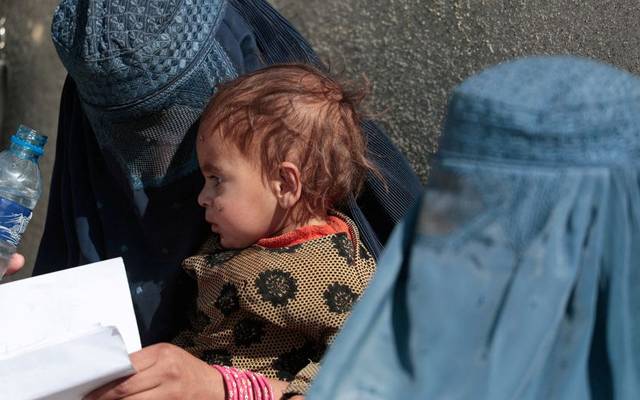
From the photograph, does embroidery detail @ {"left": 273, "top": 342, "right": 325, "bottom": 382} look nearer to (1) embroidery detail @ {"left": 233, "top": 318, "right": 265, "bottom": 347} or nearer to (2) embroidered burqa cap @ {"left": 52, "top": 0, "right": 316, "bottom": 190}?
(1) embroidery detail @ {"left": 233, "top": 318, "right": 265, "bottom": 347}

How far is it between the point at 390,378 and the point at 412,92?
185 cm

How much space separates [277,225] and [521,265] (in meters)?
1.09

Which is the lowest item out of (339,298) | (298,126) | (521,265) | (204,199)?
(339,298)

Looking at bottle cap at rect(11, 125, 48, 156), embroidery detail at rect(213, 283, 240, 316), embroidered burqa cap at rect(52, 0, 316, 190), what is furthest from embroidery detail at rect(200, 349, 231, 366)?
bottle cap at rect(11, 125, 48, 156)

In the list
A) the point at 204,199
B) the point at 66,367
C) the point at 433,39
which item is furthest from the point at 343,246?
the point at 433,39

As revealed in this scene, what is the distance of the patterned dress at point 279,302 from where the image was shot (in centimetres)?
244

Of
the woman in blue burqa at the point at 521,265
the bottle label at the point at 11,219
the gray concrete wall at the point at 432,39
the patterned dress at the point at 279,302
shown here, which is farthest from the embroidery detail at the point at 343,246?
the woman in blue burqa at the point at 521,265

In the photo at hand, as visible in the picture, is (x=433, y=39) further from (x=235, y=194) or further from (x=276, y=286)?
(x=276, y=286)

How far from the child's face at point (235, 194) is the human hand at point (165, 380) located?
0.36 metres

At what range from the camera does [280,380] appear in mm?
2473

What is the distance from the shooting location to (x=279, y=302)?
2.43 meters

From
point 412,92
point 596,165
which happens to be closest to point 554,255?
point 596,165

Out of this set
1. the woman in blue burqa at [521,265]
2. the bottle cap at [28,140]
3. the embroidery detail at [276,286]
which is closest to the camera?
the woman in blue burqa at [521,265]

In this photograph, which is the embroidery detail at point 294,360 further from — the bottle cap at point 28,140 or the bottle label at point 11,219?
the bottle cap at point 28,140
